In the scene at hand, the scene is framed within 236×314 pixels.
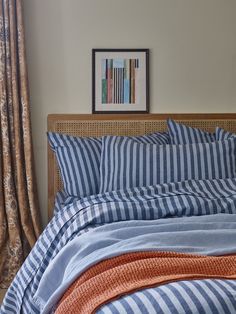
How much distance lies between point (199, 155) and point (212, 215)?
662mm

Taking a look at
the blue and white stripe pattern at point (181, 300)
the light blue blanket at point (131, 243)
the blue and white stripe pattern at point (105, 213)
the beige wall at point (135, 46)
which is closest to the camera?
the blue and white stripe pattern at point (181, 300)

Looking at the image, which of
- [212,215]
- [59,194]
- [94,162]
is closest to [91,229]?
[212,215]

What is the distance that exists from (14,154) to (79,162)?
1.64 feet

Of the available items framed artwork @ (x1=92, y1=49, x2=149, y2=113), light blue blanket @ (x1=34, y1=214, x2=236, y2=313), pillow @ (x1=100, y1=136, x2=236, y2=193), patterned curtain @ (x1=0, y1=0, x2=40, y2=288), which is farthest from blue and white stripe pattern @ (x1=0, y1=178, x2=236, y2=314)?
framed artwork @ (x1=92, y1=49, x2=149, y2=113)

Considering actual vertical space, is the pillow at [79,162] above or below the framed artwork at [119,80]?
below

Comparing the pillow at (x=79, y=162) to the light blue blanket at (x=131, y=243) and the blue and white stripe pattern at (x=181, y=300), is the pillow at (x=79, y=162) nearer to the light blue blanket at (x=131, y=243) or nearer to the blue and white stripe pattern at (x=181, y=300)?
the light blue blanket at (x=131, y=243)

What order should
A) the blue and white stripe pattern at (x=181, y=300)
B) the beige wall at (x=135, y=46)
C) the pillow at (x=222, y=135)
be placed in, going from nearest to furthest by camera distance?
1. the blue and white stripe pattern at (x=181, y=300)
2. the pillow at (x=222, y=135)
3. the beige wall at (x=135, y=46)

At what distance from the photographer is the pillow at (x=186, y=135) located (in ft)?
9.10

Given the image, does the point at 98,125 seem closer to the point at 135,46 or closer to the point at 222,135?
the point at 135,46

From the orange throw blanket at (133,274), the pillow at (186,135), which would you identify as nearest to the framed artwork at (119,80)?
the pillow at (186,135)

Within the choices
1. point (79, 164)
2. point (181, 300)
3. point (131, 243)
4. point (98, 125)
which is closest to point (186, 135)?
point (98, 125)

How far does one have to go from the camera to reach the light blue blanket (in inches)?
58.9

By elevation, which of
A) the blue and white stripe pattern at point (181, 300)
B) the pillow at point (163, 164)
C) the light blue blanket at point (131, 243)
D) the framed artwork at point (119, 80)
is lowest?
the light blue blanket at point (131, 243)

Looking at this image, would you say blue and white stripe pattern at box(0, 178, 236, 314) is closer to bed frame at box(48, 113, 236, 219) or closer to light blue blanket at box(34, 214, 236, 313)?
light blue blanket at box(34, 214, 236, 313)
